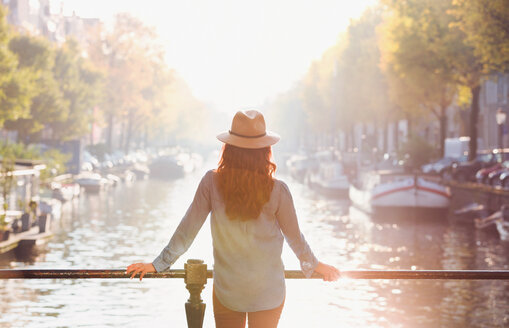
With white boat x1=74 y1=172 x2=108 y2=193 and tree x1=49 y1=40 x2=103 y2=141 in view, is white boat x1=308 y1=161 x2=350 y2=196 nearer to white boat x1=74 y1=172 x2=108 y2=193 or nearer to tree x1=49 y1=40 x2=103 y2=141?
white boat x1=74 y1=172 x2=108 y2=193

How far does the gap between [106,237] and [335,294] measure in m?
13.2

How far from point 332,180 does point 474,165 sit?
14.3 m

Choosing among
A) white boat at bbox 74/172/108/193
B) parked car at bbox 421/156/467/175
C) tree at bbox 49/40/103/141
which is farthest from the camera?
tree at bbox 49/40/103/141

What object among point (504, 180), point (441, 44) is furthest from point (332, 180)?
point (504, 180)

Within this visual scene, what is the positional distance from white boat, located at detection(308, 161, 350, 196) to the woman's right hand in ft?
167

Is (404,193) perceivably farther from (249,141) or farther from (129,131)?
(129,131)

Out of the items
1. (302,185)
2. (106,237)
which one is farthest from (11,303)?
(302,185)

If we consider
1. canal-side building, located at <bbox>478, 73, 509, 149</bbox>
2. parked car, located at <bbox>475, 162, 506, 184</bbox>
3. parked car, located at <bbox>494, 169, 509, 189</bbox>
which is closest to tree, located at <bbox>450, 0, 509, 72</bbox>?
parked car, located at <bbox>494, 169, 509, 189</bbox>

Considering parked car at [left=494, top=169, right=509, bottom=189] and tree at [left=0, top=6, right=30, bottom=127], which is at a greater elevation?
tree at [left=0, top=6, right=30, bottom=127]

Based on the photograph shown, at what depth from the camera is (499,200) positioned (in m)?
34.5

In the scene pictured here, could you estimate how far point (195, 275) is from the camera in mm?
5465

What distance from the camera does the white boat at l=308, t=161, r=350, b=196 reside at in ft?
185

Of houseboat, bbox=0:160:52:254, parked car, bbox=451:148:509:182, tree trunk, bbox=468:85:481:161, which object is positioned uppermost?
tree trunk, bbox=468:85:481:161

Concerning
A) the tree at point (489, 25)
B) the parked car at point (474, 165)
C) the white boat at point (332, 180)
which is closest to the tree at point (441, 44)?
the parked car at point (474, 165)
